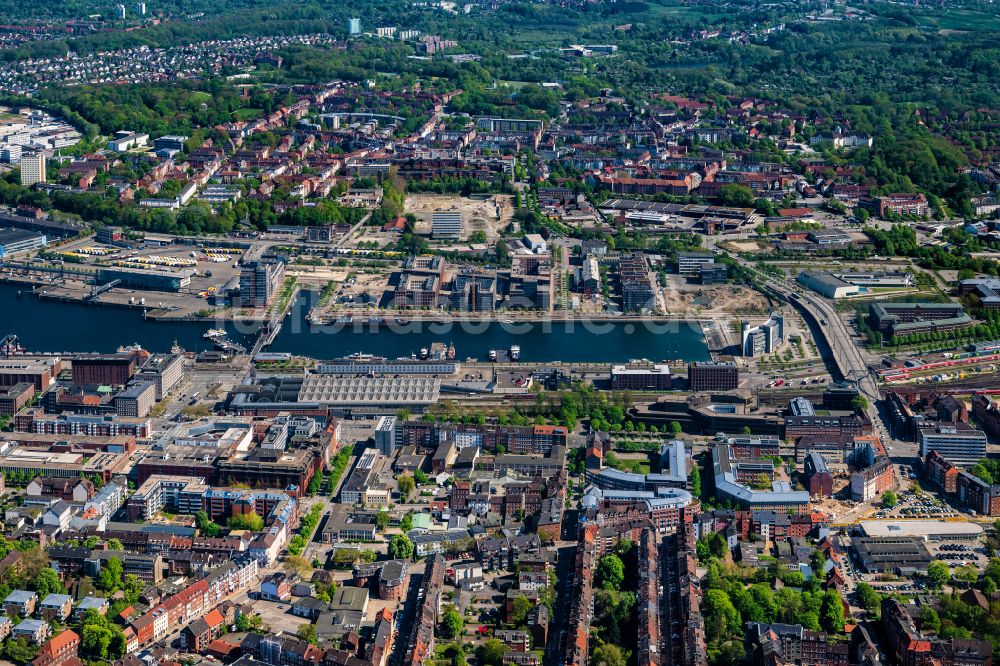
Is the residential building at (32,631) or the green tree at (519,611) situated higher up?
the green tree at (519,611)

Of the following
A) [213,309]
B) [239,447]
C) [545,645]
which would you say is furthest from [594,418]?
[213,309]

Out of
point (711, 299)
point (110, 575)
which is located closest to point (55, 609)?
point (110, 575)

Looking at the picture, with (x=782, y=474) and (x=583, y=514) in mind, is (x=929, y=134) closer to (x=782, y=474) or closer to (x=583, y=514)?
(x=782, y=474)

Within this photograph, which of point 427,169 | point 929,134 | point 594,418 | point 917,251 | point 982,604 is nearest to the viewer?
point 982,604

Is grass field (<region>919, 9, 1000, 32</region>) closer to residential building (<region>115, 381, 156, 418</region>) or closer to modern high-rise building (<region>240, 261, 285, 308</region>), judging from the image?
modern high-rise building (<region>240, 261, 285, 308</region>)

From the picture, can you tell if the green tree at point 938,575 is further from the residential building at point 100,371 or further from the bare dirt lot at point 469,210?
the bare dirt lot at point 469,210

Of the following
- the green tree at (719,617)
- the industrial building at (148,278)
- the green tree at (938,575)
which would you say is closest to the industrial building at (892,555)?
the green tree at (938,575)
